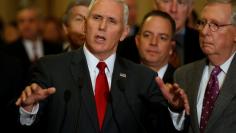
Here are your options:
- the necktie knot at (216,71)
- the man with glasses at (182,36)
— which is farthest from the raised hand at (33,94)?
the man with glasses at (182,36)

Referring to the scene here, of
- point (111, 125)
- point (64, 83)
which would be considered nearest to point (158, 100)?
point (111, 125)

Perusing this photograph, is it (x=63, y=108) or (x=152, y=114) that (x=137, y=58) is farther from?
(x=63, y=108)

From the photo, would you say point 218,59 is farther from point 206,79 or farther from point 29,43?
point 29,43

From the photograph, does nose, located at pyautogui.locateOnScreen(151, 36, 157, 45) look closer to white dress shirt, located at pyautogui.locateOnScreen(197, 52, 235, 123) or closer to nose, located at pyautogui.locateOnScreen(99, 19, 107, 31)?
white dress shirt, located at pyautogui.locateOnScreen(197, 52, 235, 123)

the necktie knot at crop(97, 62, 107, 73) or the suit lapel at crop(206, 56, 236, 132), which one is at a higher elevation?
the necktie knot at crop(97, 62, 107, 73)

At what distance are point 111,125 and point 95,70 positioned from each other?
327 mm

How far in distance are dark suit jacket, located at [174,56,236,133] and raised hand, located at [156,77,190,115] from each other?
1.39 ft

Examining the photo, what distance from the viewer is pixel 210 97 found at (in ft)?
12.1

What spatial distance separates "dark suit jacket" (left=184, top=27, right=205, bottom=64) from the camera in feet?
14.9

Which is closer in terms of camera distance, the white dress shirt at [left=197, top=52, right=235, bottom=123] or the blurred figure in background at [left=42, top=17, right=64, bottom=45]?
the white dress shirt at [left=197, top=52, right=235, bottom=123]

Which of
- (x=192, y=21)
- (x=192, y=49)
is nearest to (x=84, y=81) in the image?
(x=192, y=49)

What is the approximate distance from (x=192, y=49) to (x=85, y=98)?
1.55m

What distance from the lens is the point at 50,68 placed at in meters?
3.28

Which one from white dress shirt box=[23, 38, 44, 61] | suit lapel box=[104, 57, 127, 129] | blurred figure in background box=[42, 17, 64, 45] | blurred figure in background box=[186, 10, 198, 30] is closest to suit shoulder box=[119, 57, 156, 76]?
suit lapel box=[104, 57, 127, 129]
